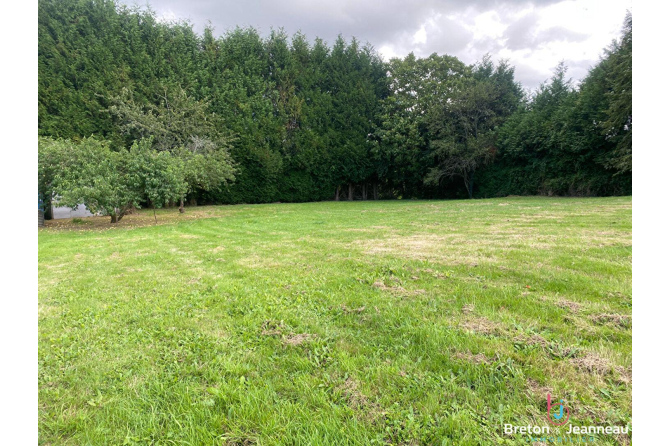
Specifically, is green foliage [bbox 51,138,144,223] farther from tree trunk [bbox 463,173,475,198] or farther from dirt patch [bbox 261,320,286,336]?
tree trunk [bbox 463,173,475,198]

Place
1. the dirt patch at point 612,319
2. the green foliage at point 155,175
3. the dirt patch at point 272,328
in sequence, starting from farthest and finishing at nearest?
the green foliage at point 155,175 < the dirt patch at point 272,328 < the dirt patch at point 612,319

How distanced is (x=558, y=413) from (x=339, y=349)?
118 cm

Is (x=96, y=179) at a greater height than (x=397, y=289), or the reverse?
(x=96, y=179)

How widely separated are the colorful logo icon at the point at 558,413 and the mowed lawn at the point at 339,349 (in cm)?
3

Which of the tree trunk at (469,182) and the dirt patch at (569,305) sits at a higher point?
the tree trunk at (469,182)

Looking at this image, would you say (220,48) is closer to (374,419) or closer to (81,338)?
(81,338)

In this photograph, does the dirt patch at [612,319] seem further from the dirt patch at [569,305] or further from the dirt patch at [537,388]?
the dirt patch at [537,388]

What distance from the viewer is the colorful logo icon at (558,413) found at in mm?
1337

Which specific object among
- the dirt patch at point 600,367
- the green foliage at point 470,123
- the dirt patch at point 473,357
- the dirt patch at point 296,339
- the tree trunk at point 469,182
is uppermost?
the green foliage at point 470,123

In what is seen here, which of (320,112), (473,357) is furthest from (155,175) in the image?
(320,112)

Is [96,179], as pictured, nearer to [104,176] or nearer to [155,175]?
[104,176]

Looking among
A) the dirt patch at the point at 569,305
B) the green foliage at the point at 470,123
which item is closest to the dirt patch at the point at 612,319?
the dirt patch at the point at 569,305

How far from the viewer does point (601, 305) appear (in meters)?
2.40

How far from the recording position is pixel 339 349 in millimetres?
1997
